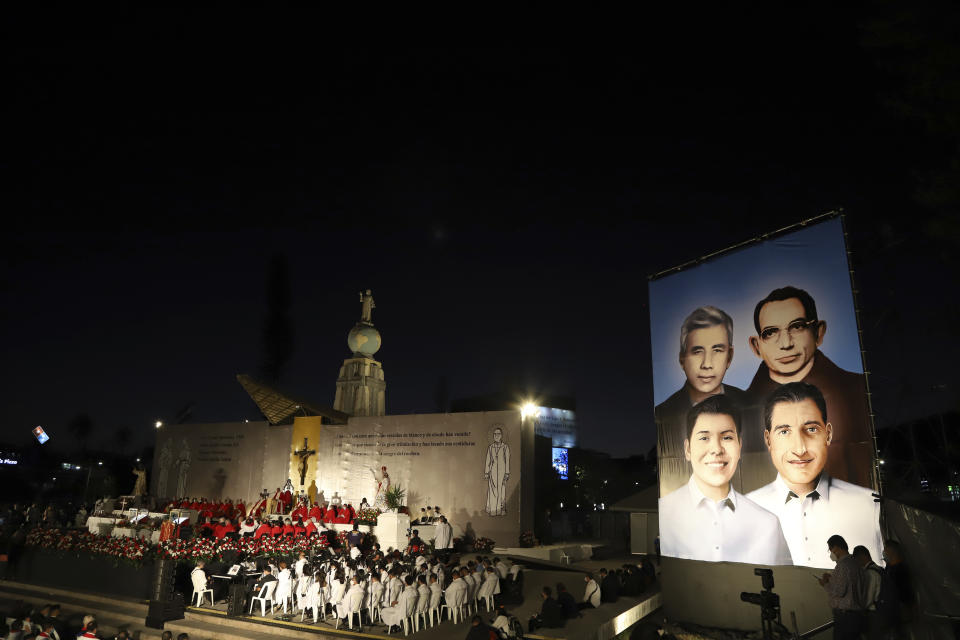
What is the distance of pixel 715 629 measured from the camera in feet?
35.4

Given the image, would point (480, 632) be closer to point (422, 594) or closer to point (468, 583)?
point (422, 594)

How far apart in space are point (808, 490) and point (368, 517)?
13.7 meters

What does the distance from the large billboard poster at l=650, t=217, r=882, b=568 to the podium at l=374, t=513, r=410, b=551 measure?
329 inches

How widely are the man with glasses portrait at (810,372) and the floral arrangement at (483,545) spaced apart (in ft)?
33.6

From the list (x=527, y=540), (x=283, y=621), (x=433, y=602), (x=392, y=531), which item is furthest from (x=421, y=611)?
(x=527, y=540)

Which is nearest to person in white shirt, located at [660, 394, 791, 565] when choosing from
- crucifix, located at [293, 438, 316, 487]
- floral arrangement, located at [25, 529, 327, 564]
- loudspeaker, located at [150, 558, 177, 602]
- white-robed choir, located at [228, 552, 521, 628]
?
white-robed choir, located at [228, 552, 521, 628]

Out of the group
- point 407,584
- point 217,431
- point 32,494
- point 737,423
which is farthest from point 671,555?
point 32,494

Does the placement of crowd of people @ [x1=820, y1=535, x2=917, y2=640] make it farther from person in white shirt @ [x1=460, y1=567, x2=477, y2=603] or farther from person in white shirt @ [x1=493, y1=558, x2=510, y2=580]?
person in white shirt @ [x1=493, y1=558, x2=510, y2=580]

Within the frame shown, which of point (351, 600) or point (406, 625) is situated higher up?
point (351, 600)

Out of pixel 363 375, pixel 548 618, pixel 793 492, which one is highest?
pixel 363 375

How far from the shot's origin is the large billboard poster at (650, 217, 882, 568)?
9.60 meters

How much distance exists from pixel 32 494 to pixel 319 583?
54222 millimetres

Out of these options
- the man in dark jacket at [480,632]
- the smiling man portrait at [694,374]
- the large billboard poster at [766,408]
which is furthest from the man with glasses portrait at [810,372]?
the man in dark jacket at [480,632]

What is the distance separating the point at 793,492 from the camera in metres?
10.0
